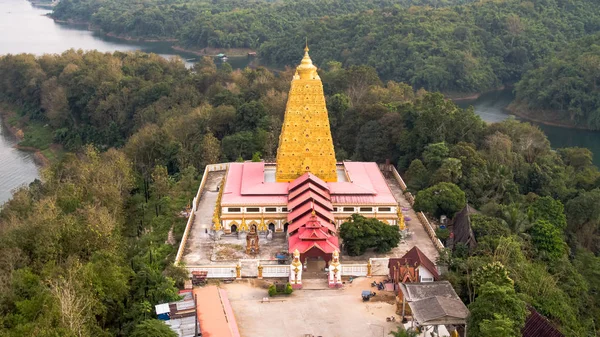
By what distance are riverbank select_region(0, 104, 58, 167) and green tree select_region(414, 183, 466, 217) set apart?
40009 millimetres

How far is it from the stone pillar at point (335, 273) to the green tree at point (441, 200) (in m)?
8.62

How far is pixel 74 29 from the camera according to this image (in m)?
146

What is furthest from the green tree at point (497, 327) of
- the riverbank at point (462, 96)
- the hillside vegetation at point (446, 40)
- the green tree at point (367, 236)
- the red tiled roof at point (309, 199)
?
the riverbank at point (462, 96)

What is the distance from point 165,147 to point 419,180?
20.0m

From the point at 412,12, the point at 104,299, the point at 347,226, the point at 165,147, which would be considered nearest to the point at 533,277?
the point at 347,226

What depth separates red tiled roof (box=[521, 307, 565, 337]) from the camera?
954 inches

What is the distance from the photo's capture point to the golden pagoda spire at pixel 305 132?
37156mm

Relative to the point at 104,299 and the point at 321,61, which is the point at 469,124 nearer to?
the point at 104,299

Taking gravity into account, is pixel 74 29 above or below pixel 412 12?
below

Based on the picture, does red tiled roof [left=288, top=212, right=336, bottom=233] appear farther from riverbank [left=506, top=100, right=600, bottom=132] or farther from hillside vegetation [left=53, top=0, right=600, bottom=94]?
hillside vegetation [left=53, top=0, right=600, bottom=94]

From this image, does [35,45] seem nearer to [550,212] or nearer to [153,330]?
[550,212]

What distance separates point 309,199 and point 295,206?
2.65ft

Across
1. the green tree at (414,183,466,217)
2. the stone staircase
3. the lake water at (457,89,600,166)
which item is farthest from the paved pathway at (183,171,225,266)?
the lake water at (457,89,600,166)

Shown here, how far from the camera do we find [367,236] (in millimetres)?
32125
